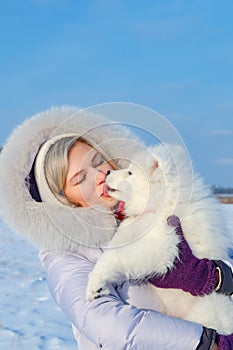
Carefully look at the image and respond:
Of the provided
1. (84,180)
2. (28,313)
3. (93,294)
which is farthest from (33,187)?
(28,313)

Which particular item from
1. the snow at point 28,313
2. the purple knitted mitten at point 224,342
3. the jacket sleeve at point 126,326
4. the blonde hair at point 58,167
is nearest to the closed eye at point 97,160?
the blonde hair at point 58,167

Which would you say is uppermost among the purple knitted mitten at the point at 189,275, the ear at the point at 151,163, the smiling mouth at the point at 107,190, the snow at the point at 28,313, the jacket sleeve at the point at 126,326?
the ear at the point at 151,163

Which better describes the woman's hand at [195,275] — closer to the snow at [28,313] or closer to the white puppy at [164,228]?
the white puppy at [164,228]

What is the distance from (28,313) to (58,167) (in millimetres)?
3353

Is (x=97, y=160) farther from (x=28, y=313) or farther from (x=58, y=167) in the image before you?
(x=28, y=313)

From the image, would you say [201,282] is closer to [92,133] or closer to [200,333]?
[200,333]

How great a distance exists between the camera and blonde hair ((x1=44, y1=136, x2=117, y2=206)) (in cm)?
251

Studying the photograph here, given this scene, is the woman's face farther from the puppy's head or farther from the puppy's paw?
the puppy's paw

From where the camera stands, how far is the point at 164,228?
7.54ft

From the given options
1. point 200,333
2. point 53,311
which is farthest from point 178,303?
point 53,311

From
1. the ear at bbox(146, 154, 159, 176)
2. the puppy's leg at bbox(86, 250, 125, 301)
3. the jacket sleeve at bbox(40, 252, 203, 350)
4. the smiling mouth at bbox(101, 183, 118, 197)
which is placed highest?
the ear at bbox(146, 154, 159, 176)

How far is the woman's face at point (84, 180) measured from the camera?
253 cm

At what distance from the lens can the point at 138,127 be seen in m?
2.45

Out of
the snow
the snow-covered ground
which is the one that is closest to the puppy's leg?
the snow-covered ground
